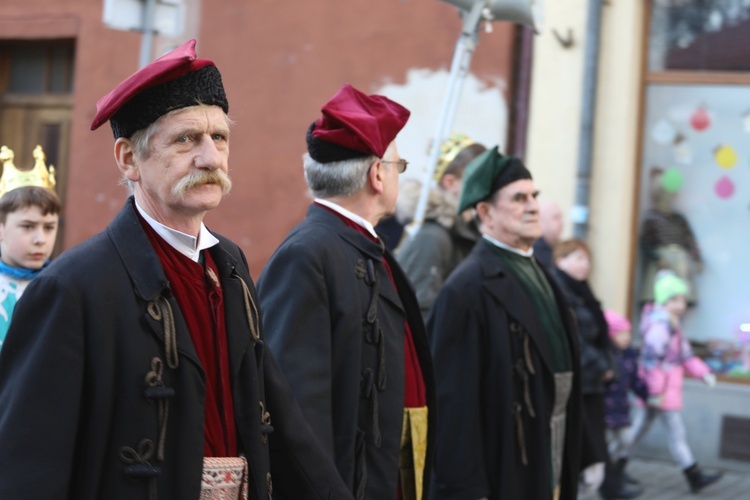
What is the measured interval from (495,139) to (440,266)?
3.83 m

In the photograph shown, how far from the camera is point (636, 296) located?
9.59 meters

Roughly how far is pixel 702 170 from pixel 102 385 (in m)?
7.66

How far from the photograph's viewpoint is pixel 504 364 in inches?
189

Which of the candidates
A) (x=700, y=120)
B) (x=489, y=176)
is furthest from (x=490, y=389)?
(x=700, y=120)

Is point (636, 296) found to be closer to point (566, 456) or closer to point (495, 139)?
point (495, 139)

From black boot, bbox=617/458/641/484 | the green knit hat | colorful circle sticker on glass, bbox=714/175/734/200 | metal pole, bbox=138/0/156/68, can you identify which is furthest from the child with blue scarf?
colorful circle sticker on glass, bbox=714/175/734/200

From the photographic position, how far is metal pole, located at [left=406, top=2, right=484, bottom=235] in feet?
21.9

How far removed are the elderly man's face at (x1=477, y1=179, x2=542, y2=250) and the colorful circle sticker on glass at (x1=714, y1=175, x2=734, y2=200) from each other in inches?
184

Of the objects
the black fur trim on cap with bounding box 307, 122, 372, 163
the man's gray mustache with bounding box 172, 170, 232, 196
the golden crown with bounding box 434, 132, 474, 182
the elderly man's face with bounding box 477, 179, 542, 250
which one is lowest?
the man's gray mustache with bounding box 172, 170, 232, 196

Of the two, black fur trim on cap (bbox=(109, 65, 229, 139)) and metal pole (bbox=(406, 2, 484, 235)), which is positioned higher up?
metal pole (bbox=(406, 2, 484, 235))

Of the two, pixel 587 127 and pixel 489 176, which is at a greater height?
pixel 587 127

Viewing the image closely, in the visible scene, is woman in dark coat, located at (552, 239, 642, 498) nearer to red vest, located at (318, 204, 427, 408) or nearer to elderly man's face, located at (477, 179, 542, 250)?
elderly man's face, located at (477, 179, 542, 250)

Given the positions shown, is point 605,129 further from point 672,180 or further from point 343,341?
point 343,341

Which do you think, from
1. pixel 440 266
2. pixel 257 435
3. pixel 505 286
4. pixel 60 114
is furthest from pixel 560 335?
pixel 60 114
